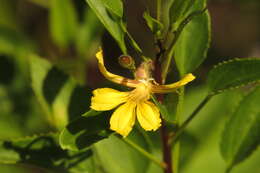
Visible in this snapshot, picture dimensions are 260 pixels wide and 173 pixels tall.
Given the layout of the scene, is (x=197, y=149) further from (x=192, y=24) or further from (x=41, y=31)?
(x=41, y=31)

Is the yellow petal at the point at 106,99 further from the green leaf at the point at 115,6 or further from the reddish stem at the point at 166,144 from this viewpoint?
the green leaf at the point at 115,6

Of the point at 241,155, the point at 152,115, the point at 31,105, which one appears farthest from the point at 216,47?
the point at 152,115

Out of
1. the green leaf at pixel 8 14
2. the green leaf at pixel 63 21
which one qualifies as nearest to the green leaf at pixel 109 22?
the green leaf at pixel 63 21

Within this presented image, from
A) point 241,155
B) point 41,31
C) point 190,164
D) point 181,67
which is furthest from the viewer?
point 41,31

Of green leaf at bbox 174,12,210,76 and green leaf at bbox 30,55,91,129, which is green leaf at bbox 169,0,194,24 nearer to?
green leaf at bbox 174,12,210,76

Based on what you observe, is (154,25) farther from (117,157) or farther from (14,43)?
(14,43)
